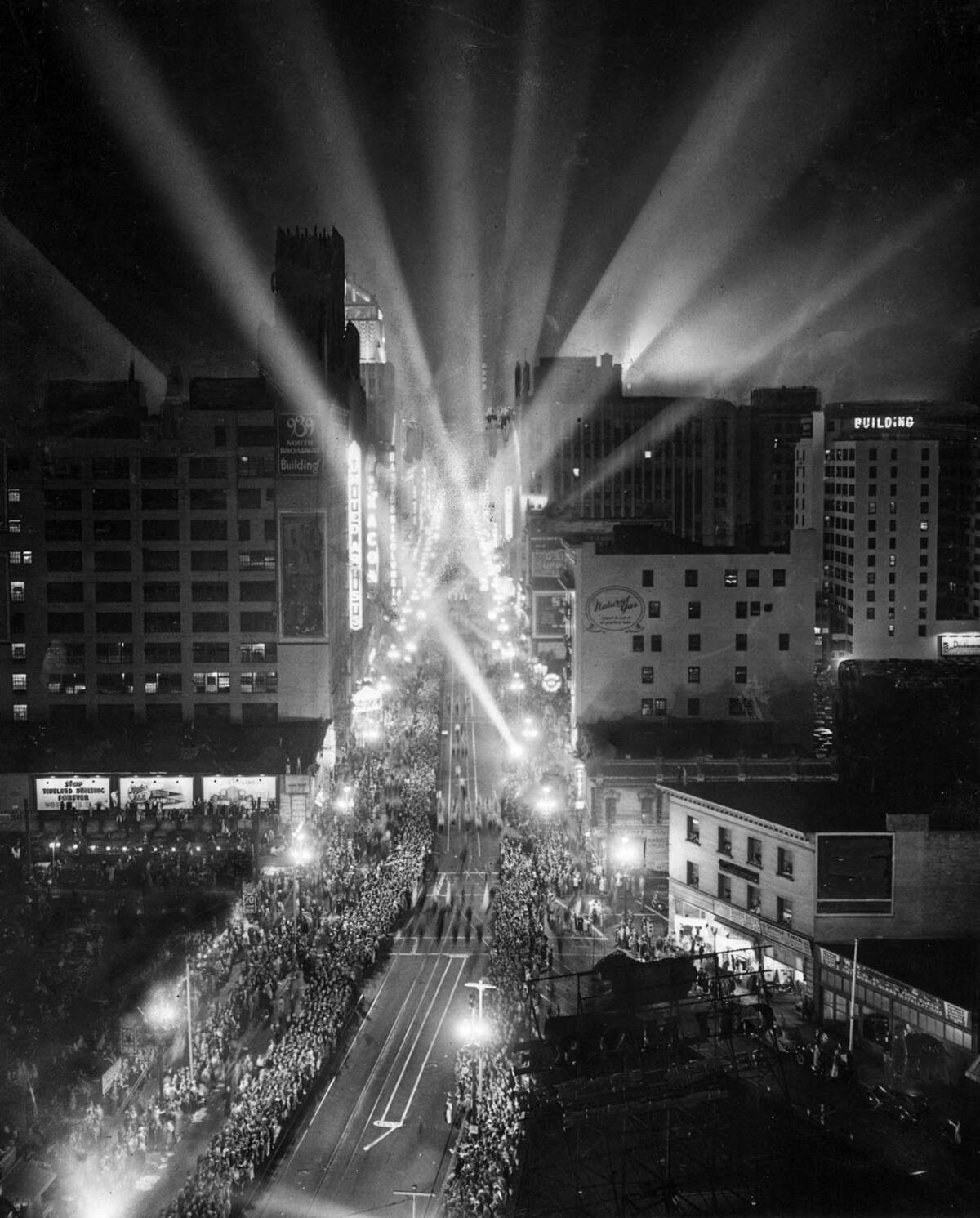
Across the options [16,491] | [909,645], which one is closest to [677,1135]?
[16,491]

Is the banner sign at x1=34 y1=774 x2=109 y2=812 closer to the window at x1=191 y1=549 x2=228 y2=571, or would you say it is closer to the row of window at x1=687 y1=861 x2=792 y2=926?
the window at x1=191 y1=549 x2=228 y2=571

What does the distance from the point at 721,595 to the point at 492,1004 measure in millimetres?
30686

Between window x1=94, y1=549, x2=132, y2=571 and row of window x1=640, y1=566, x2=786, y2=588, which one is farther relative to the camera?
window x1=94, y1=549, x2=132, y2=571

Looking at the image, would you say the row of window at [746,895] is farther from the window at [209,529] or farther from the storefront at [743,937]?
the window at [209,529]

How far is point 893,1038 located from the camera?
89.4ft

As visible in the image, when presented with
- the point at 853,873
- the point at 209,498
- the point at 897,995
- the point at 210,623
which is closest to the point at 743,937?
the point at 853,873

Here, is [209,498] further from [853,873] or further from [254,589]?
[853,873]

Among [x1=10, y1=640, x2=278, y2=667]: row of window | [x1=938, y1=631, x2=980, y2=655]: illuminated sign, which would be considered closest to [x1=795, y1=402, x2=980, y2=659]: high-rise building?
[x1=938, y1=631, x2=980, y2=655]: illuminated sign

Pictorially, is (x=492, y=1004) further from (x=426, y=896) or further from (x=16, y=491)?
(x=16, y=491)

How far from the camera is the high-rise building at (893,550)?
299 ft

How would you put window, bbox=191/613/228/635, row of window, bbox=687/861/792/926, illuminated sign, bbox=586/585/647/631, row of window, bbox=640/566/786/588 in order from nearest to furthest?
row of window, bbox=687/861/792/926
row of window, bbox=640/566/786/588
illuminated sign, bbox=586/585/647/631
window, bbox=191/613/228/635

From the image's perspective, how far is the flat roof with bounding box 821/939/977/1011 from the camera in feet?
88.6

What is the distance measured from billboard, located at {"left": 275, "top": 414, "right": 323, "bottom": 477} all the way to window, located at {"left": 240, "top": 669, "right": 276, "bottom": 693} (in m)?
9.88

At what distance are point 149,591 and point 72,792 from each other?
452 inches
